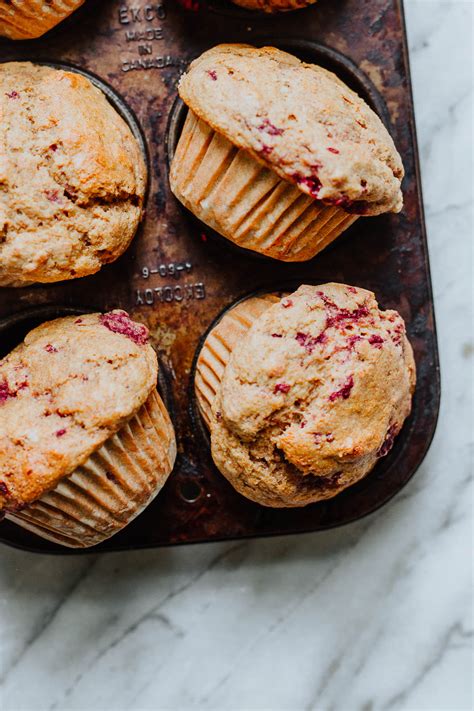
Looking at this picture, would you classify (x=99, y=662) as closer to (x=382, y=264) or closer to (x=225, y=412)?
(x=225, y=412)

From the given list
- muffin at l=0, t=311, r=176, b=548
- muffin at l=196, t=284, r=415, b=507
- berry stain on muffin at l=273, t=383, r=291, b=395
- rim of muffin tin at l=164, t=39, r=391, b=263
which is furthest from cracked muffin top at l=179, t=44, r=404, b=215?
muffin at l=0, t=311, r=176, b=548

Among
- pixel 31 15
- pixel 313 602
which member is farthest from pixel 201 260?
pixel 313 602

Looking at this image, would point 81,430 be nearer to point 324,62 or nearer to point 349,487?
point 349,487

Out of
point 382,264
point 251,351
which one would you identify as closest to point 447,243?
point 382,264

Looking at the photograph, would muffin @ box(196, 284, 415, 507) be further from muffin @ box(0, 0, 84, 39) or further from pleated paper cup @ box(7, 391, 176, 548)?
muffin @ box(0, 0, 84, 39)

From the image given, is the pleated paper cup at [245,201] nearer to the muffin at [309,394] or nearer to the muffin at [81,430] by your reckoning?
the muffin at [309,394]

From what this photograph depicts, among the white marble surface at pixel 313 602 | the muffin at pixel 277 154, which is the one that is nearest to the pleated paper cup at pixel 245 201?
the muffin at pixel 277 154
